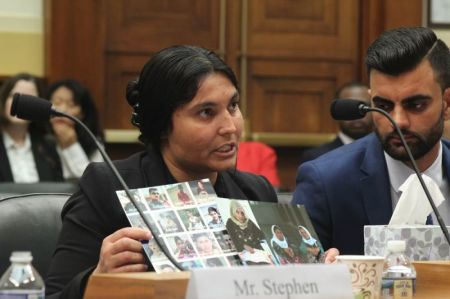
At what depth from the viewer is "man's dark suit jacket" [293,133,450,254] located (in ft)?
9.16

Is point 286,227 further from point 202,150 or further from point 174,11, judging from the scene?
point 174,11

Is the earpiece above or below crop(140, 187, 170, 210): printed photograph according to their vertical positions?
above

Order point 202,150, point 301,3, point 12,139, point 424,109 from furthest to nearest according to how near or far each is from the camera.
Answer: point 301,3, point 12,139, point 424,109, point 202,150

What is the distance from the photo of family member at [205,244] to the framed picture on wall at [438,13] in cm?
510

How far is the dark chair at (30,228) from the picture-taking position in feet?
8.46

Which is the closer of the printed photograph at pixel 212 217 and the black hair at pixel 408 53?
the printed photograph at pixel 212 217

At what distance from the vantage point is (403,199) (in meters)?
2.39

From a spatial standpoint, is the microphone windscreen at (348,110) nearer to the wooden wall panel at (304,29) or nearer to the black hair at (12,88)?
the black hair at (12,88)

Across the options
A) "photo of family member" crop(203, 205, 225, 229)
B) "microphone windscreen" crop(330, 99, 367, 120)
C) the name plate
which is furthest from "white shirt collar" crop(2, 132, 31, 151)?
the name plate

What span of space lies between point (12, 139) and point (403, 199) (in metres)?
3.82

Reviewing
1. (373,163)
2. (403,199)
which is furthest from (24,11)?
(403,199)

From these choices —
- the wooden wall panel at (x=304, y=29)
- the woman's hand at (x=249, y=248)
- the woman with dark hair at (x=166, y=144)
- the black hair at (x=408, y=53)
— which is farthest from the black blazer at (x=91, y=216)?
the wooden wall panel at (x=304, y=29)

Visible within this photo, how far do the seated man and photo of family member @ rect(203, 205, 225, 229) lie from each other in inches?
33.2

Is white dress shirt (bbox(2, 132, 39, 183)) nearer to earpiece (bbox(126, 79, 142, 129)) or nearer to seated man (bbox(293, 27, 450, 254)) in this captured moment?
seated man (bbox(293, 27, 450, 254))
